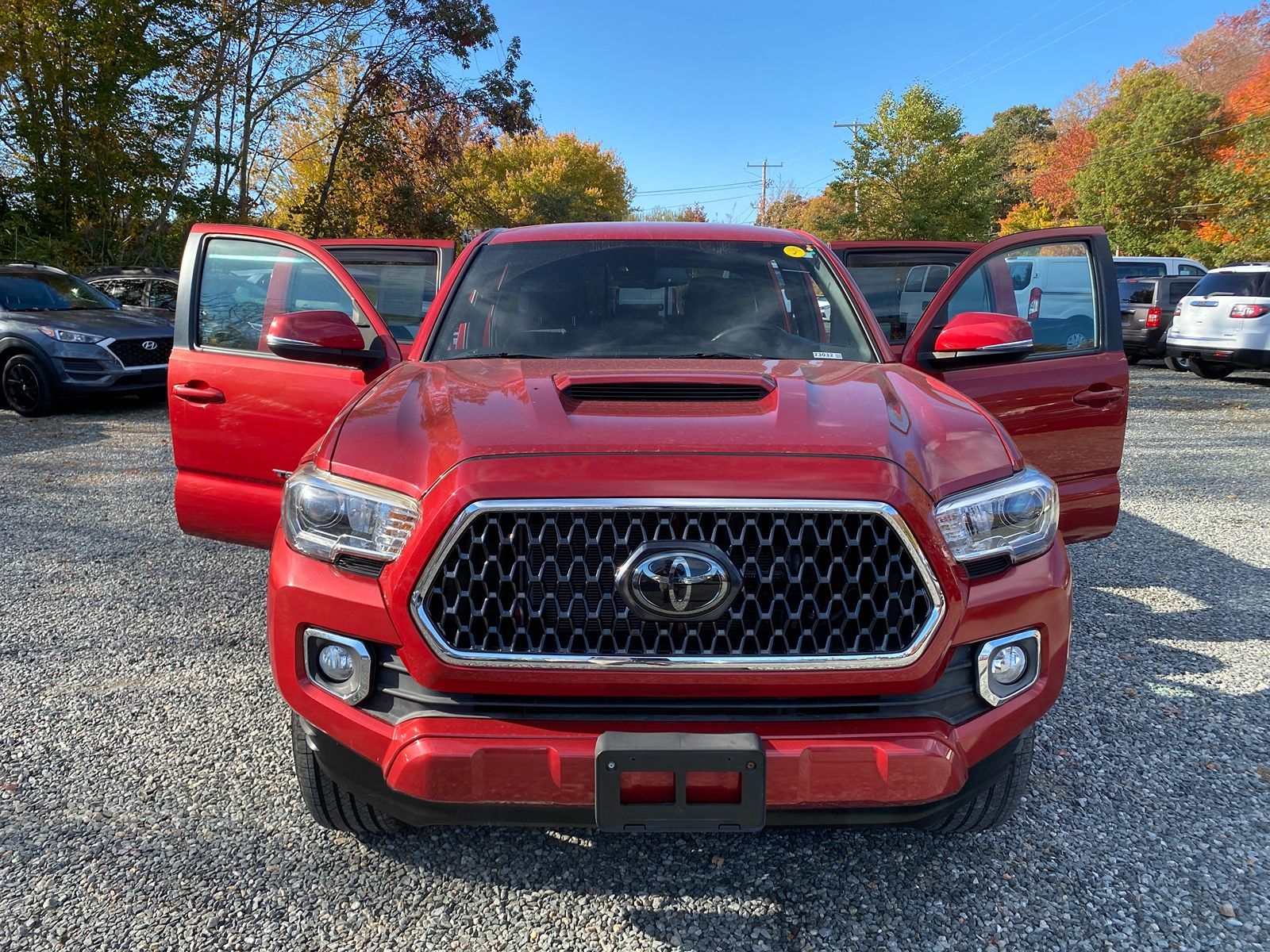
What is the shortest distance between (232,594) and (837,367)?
342cm

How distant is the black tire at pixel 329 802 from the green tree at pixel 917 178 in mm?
34412

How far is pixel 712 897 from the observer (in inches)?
93.2

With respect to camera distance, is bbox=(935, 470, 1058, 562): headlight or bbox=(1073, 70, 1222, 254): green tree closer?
bbox=(935, 470, 1058, 562): headlight

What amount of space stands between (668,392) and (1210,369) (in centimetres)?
1595

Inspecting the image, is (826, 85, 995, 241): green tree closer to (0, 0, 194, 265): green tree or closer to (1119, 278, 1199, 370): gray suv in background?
(1119, 278, 1199, 370): gray suv in background

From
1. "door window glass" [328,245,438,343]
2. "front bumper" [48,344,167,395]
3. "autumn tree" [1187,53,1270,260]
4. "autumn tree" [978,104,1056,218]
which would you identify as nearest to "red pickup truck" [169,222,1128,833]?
"door window glass" [328,245,438,343]

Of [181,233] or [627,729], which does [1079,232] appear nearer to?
[627,729]

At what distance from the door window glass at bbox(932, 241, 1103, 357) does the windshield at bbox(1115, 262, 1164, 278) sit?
46.7 feet

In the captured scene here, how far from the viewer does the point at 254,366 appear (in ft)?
12.3

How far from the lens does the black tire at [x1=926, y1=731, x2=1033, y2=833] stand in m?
2.31

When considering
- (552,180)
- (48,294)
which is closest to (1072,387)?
(48,294)

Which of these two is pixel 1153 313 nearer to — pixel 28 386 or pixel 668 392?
pixel 668 392

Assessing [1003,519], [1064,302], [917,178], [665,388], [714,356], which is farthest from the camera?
[917,178]

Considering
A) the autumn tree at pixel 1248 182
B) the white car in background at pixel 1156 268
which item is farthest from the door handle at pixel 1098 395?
the autumn tree at pixel 1248 182
